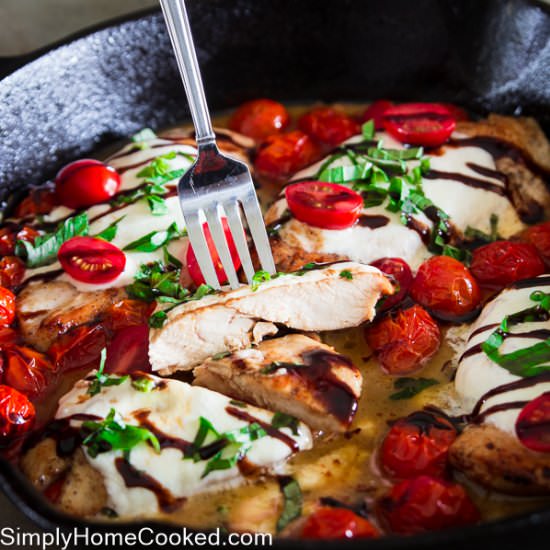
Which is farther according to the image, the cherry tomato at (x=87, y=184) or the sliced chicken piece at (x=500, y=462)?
the cherry tomato at (x=87, y=184)

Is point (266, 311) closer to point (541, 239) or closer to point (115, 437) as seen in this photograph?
point (115, 437)

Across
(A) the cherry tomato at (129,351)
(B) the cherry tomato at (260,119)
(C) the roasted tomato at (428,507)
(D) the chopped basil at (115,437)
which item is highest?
(B) the cherry tomato at (260,119)

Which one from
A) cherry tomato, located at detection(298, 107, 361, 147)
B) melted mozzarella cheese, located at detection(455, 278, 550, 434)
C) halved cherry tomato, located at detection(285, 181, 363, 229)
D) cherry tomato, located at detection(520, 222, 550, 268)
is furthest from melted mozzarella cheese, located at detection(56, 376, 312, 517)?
cherry tomato, located at detection(298, 107, 361, 147)

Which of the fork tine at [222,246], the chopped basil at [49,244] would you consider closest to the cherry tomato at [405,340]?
the fork tine at [222,246]

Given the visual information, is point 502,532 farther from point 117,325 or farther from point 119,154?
point 119,154

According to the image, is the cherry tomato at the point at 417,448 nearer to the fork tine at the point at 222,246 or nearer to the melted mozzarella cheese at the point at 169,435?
the melted mozzarella cheese at the point at 169,435

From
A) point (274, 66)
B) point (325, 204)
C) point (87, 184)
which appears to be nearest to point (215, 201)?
point (325, 204)

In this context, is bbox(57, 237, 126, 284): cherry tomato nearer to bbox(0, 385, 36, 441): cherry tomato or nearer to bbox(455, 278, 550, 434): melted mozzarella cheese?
bbox(0, 385, 36, 441): cherry tomato

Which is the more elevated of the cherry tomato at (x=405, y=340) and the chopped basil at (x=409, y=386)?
the cherry tomato at (x=405, y=340)
